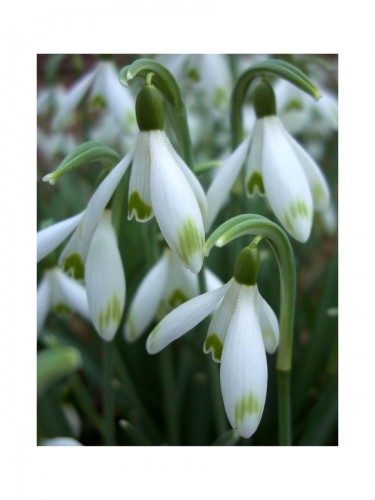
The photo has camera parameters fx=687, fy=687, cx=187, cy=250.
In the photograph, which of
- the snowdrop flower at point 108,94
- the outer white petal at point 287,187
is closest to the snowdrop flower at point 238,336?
the outer white petal at point 287,187

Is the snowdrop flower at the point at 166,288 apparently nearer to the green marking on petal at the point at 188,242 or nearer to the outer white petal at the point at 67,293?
the outer white petal at the point at 67,293

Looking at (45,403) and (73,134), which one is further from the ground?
(73,134)

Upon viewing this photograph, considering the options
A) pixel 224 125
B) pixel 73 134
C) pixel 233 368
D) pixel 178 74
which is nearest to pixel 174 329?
pixel 233 368

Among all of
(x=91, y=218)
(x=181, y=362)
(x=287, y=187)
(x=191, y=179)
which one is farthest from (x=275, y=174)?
(x=181, y=362)

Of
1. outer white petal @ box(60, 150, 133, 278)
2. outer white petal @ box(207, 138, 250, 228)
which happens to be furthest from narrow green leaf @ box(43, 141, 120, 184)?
outer white petal @ box(207, 138, 250, 228)

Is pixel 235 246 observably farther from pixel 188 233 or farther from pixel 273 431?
pixel 188 233

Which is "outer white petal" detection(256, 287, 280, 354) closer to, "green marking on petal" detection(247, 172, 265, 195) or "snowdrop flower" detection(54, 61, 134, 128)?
"green marking on petal" detection(247, 172, 265, 195)
